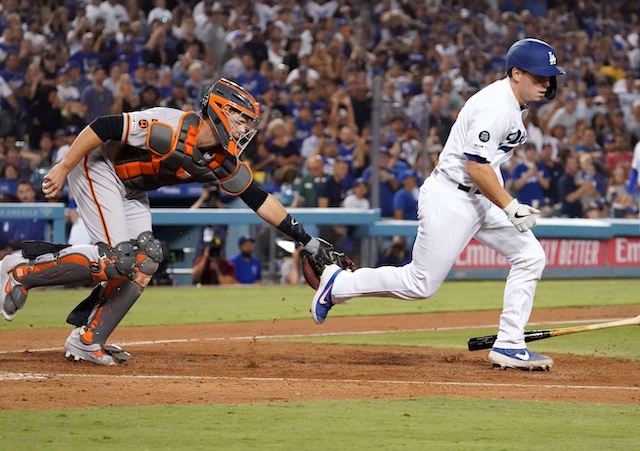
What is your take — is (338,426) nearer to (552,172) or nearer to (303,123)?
(303,123)

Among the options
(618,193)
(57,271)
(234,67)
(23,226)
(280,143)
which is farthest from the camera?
(234,67)

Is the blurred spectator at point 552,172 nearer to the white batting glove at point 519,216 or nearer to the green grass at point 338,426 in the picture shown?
the white batting glove at point 519,216

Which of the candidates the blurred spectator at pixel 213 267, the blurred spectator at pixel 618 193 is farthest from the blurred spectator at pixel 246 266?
the blurred spectator at pixel 618 193

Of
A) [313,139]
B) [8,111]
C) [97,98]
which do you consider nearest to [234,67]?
[313,139]

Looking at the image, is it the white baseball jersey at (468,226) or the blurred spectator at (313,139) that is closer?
the white baseball jersey at (468,226)

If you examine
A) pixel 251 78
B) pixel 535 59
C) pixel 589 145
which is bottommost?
pixel 589 145

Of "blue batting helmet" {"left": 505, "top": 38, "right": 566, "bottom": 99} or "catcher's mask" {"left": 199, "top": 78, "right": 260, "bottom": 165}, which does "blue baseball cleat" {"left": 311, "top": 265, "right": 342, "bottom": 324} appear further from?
"blue batting helmet" {"left": 505, "top": 38, "right": 566, "bottom": 99}

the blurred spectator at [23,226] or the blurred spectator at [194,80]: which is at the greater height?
the blurred spectator at [194,80]
